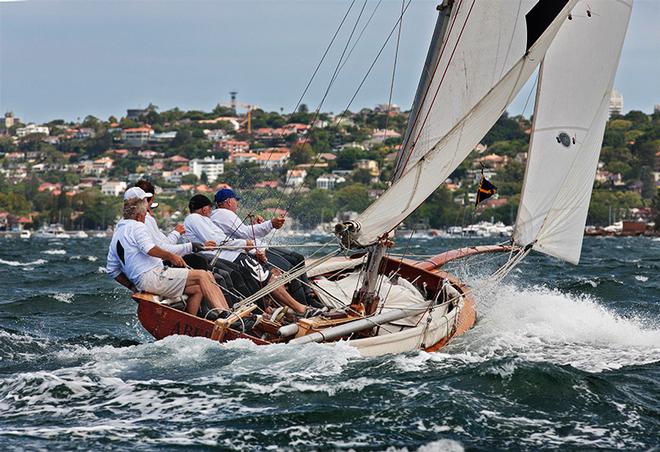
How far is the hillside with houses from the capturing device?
97.9m

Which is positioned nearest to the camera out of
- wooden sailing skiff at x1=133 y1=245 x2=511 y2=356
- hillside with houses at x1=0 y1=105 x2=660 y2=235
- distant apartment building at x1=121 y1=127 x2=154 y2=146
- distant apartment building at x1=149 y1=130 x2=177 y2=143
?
wooden sailing skiff at x1=133 y1=245 x2=511 y2=356

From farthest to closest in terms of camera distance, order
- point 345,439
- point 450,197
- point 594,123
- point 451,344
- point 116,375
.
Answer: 1. point 450,197
2. point 594,123
3. point 451,344
4. point 116,375
5. point 345,439

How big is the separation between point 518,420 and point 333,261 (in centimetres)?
634

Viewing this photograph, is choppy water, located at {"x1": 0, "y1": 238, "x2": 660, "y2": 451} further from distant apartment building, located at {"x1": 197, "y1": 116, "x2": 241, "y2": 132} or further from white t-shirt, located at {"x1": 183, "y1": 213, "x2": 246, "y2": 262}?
distant apartment building, located at {"x1": 197, "y1": 116, "x2": 241, "y2": 132}

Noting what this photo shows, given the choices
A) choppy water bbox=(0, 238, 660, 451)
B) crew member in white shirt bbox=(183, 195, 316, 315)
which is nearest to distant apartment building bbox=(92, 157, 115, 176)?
crew member in white shirt bbox=(183, 195, 316, 315)

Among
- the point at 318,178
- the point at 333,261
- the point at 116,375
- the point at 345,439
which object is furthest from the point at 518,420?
the point at 318,178

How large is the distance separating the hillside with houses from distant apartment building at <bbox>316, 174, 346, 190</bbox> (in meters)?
0.20

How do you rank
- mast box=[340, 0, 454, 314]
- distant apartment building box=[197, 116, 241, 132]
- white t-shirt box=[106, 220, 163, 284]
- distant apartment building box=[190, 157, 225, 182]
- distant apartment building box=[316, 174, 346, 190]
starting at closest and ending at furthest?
white t-shirt box=[106, 220, 163, 284] → mast box=[340, 0, 454, 314] → distant apartment building box=[316, 174, 346, 190] → distant apartment building box=[190, 157, 225, 182] → distant apartment building box=[197, 116, 241, 132]

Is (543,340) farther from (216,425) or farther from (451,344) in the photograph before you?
(216,425)

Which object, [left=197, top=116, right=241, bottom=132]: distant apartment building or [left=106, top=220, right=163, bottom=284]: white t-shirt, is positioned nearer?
[left=106, top=220, right=163, bottom=284]: white t-shirt

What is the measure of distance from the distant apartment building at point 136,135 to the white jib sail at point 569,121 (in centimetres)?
15906

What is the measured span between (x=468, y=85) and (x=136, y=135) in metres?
166

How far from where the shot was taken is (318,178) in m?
107

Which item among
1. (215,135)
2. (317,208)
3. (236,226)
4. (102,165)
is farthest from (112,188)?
(236,226)
